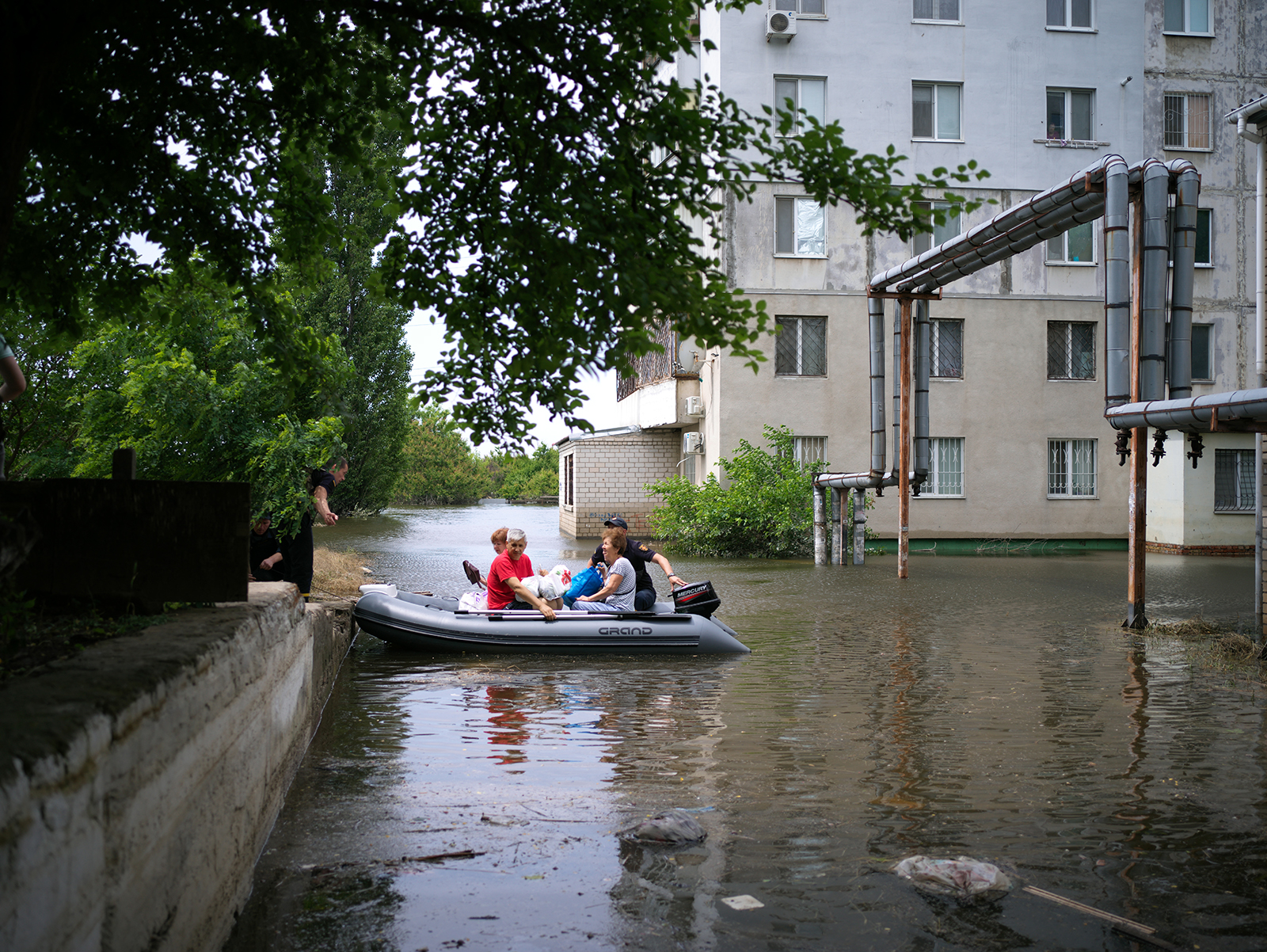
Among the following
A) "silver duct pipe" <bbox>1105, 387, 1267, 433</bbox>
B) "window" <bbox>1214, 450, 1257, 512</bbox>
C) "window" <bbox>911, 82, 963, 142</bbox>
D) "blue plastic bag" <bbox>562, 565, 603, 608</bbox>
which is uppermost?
"window" <bbox>911, 82, 963, 142</bbox>

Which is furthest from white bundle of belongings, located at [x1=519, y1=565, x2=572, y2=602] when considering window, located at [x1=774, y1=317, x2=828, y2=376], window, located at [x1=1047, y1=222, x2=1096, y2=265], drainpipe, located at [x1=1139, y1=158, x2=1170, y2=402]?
window, located at [x1=1047, y1=222, x2=1096, y2=265]

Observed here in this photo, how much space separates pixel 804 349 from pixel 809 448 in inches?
92.4

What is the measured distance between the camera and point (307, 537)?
10141 mm

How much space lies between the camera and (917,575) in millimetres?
19797

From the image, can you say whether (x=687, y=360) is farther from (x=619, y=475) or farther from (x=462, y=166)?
(x=462, y=166)

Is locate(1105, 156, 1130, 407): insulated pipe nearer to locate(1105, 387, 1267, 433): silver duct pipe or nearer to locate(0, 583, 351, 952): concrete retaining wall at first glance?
locate(1105, 387, 1267, 433): silver duct pipe

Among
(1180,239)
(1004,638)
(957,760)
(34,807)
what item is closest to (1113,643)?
(1004,638)

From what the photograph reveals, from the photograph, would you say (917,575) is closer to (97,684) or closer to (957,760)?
(957,760)

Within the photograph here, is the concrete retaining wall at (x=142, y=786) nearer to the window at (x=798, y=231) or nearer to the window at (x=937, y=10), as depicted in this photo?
the window at (x=798, y=231)

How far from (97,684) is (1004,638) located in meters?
10.6

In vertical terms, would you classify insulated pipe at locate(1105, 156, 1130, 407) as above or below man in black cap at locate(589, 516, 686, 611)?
above

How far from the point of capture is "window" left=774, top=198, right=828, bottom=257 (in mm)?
25766

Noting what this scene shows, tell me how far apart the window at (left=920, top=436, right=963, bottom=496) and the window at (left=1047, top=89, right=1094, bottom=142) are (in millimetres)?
8038

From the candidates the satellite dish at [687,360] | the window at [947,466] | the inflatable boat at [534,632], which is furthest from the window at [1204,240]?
the inflatable boat at [534,632]
